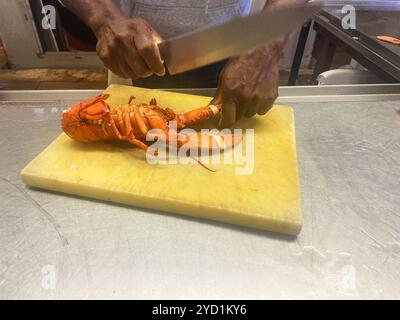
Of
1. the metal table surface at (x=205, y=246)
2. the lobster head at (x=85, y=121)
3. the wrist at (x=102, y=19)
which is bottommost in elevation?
the metal table surface at (x=205, y=246)

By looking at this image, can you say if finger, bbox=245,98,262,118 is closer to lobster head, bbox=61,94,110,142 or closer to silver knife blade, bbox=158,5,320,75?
silver knife blade, bbox=158,5,320,75

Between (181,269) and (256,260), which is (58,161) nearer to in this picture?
(181,269)

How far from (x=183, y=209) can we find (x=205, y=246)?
0.11 metres

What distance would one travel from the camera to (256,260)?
0.72 metres

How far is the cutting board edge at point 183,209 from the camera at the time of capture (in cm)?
75

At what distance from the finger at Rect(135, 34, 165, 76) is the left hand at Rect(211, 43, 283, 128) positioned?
23cm

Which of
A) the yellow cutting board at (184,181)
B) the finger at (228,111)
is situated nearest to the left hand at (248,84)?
the finger at (228,111)

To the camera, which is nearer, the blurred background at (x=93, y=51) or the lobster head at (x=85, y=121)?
the lobster head at (x=85, y=121)

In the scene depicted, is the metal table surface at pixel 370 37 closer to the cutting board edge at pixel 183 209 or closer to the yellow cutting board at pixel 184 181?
the yellow cutting board at pixel 184 181

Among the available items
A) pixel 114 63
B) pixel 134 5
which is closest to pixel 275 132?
pixel 114 63

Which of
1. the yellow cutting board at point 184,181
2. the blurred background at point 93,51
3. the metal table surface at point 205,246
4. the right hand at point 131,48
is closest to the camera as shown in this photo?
the metal table surface at point 205,246

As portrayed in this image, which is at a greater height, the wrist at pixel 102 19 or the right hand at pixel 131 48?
the wrist at pixel 102 19

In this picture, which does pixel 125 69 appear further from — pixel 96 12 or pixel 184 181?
pixel 184 181
